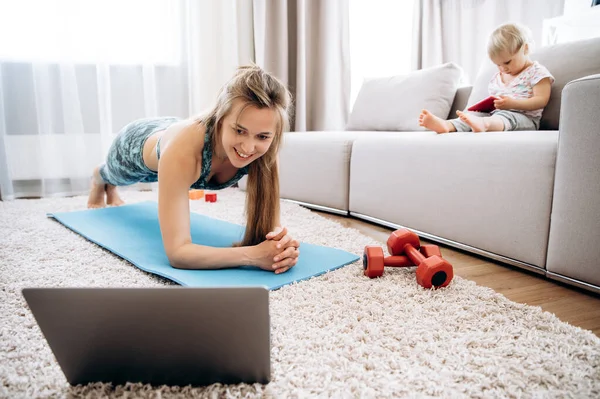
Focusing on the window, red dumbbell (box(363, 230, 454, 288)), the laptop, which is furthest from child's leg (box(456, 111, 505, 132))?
the window

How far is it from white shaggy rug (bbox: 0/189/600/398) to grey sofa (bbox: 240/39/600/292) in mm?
240

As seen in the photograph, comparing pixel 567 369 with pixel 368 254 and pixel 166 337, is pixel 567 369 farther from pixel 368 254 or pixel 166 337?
pixel 166 337

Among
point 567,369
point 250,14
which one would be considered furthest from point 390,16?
point 567,369

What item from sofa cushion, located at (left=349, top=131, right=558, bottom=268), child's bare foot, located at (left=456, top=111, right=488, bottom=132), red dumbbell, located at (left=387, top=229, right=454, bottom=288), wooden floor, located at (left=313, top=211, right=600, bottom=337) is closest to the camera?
wooden floor, located at (left=313, top=211, right=600, bottom=337)

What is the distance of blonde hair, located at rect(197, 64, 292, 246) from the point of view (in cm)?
113

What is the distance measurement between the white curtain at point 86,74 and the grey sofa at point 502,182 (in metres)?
1.28

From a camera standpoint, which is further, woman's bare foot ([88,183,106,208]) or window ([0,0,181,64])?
→ window ([0,0,181,64])

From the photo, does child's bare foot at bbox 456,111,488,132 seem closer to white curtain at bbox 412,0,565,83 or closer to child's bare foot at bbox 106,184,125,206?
child's bare foot at bbox 106,184,125,206

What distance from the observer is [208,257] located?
46.2 inches

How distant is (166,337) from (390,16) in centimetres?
353

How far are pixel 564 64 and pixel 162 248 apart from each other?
1.65 meters

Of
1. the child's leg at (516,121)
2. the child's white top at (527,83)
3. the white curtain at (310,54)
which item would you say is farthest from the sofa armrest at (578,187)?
the white curtain at (310,54)

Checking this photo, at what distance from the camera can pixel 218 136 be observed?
1.26 meters

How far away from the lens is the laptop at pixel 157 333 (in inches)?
24.5
